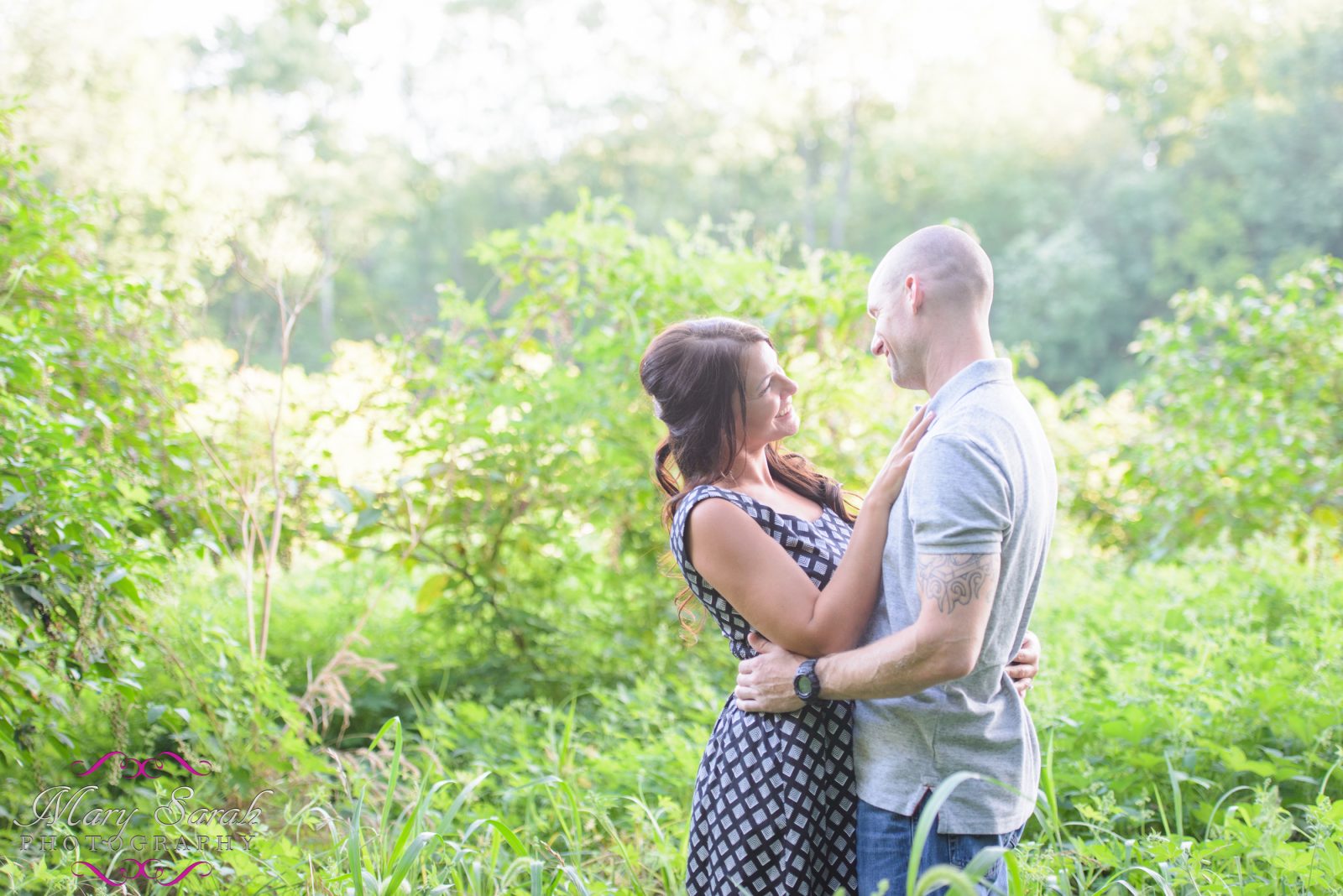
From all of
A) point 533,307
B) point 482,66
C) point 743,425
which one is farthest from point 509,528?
point 482,66

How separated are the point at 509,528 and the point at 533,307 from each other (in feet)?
3.49

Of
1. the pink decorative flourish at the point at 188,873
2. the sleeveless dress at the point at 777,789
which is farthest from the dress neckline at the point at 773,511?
the pink decorative flourish at the point at 188,873

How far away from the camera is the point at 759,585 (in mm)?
1836

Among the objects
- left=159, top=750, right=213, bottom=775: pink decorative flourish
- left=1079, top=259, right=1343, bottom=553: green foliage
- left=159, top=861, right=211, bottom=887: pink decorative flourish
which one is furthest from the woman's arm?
left=1079, top=259, right=1343, bottom=553: green foliage

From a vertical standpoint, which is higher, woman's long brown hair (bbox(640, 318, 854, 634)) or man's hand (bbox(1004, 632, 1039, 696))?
woman's long brown hair (bbox(640, 318, 854, 634))

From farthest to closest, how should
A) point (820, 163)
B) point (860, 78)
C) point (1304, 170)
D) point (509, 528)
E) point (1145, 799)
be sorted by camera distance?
point (820, 163), point (860, 78), point (1304, 170), point (509, 528), point (1145, 799)

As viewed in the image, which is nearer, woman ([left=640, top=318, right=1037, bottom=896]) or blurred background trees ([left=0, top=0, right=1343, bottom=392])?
woman ([left=640, top=318, right=1037, bottom=896])

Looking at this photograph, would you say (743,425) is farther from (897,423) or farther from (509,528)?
(897,423)

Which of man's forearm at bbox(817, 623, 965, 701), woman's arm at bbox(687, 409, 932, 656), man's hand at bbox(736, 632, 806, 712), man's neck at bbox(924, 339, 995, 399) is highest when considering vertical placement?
man's neck at bbox(924, 339, 995, 399)

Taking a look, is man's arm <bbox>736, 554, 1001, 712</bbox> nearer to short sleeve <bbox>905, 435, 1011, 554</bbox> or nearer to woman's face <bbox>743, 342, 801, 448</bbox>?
short sleeve <bbox>905, 435, 1011, 554</bbox>

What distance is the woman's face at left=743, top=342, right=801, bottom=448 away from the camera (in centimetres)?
207

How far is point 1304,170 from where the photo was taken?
2844 cm

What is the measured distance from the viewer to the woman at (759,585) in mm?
1820

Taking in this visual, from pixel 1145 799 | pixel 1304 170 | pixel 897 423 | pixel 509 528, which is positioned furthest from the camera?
pixel 1304 170
